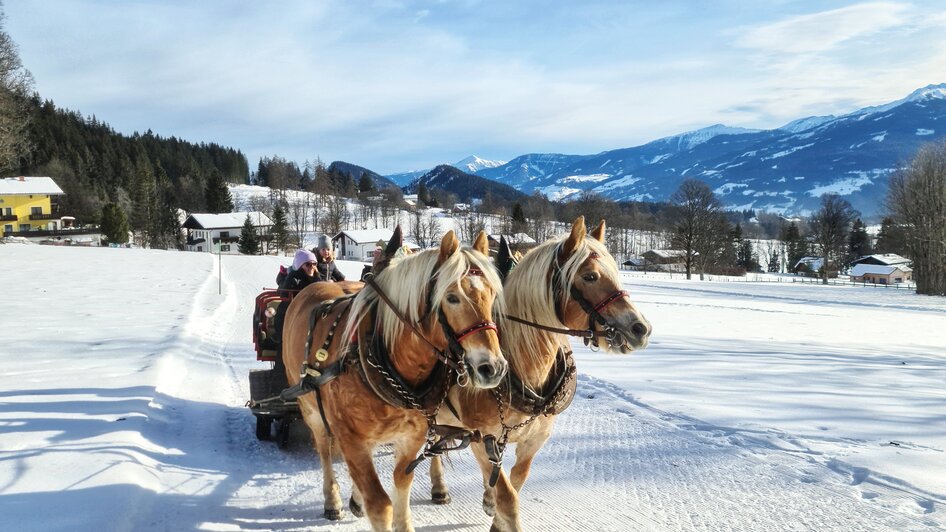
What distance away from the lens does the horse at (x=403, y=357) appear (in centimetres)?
280

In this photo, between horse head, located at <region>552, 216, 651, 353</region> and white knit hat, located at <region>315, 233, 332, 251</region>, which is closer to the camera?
horse head, located at <region>552, 216, 651, 353</region>

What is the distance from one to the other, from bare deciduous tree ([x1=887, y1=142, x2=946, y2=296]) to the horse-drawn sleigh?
4612 cm

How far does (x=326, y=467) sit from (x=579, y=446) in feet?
8.28

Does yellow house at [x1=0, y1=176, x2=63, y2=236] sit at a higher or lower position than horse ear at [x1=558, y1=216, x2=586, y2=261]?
higher

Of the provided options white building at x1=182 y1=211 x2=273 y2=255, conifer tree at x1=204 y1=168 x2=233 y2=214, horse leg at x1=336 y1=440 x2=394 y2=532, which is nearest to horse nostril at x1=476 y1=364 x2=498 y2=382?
horse leg at x1=336 y1=440 x2=394 y2=532

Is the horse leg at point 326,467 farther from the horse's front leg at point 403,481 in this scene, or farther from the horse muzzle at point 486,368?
the horse muzzle at point 486,368

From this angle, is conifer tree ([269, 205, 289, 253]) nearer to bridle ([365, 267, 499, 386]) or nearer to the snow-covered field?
the snow-covered field

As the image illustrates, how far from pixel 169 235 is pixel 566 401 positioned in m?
77.0

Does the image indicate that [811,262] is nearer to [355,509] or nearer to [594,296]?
[594,296]

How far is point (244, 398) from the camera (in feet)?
23.8

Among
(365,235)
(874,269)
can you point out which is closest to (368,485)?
(365,235)

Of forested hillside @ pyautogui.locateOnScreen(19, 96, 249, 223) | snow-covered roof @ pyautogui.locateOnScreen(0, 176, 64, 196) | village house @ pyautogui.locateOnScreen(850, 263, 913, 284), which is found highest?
forested hillside @ pyautogui.locateOnScreen(19, 96, 249, 223)

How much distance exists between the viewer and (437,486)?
14.5 ft

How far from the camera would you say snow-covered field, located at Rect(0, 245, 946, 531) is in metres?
3.92
